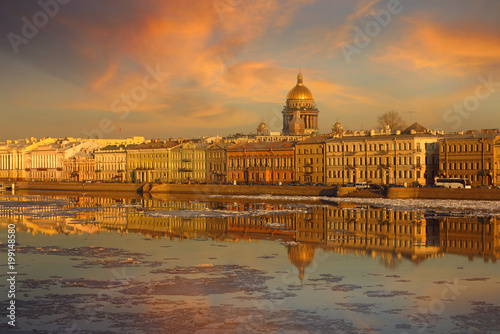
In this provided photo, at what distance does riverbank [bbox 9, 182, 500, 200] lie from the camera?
2309 inches

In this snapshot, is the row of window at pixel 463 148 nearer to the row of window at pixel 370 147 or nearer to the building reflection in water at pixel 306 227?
the row of window at pixel 370 147

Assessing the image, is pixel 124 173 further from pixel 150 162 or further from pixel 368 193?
pixel 368 193

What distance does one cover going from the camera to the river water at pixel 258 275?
18.6 m

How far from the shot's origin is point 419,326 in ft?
59.4

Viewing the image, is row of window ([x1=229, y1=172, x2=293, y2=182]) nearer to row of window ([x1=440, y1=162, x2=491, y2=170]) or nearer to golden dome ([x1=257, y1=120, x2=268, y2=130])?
row of window ([x1=440, y1=162, x2=491, y2=170])

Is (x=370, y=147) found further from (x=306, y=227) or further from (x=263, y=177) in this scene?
(x=306, y=227)

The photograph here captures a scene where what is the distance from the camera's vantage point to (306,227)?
3981 centimetres

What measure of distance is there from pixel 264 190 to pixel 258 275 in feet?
163

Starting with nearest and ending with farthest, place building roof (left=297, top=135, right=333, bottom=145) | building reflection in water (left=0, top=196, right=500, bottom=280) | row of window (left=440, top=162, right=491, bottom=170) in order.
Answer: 1. building reflection in water (left=0, top=196, right=500, bottom=280)
2. row of window (left=440, top=162, right=491, bottom=170)
3. building roof (left=297, top=135, right=333, bottom=145)

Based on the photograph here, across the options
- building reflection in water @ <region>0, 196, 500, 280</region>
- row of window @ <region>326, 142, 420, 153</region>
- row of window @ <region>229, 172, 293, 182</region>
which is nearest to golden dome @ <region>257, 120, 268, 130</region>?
row of window @ <region>229, 172, 293, 182</region>

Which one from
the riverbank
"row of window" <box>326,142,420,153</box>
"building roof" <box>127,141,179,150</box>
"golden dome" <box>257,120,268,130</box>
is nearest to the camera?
the riverbank

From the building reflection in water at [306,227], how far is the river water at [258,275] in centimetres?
10

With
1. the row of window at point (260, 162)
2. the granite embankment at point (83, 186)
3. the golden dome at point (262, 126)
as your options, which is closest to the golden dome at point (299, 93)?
the golden dome at point (262, 126)

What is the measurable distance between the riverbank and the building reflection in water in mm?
8324
